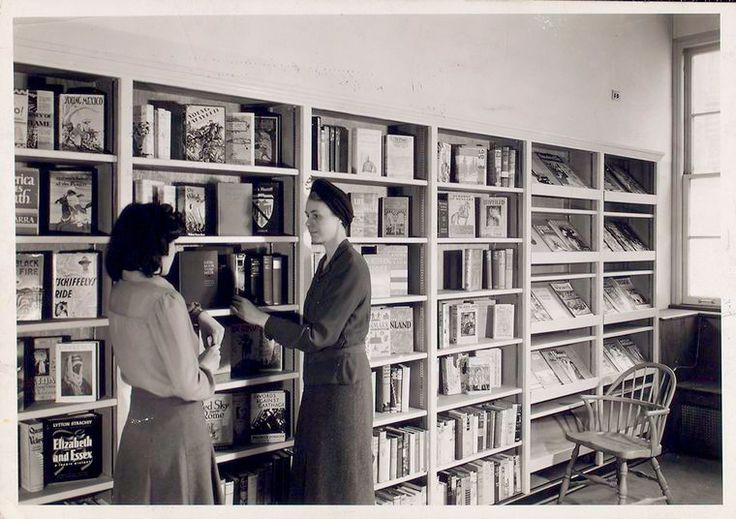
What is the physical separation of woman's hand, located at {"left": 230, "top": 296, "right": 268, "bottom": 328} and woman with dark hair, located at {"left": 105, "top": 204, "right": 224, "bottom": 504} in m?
0.30

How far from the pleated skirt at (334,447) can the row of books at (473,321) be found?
787 millimetres

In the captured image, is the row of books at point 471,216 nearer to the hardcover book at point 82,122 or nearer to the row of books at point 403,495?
the row of books at point 403,495

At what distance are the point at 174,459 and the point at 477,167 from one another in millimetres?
2113

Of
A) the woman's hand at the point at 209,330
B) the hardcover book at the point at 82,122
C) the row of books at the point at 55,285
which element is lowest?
the woman's hand at the point at 209,330

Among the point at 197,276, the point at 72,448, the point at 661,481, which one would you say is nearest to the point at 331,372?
the point at 197,276

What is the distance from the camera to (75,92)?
2186 mm

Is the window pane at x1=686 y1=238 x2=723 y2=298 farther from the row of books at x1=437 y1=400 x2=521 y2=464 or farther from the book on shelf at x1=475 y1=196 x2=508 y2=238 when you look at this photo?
the row of books at x1=437 y1=400 x2=521 y2=464

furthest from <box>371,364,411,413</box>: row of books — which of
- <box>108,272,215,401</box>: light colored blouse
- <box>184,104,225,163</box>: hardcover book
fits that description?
<box>184,104,225,163</box>: hardcover book

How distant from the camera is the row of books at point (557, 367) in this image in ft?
11.6

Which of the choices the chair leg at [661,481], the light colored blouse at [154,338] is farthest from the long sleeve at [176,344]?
the chair leg at [661,481]

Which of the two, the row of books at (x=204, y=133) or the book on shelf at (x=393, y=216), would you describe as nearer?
the row of books at (x=204, y=133)

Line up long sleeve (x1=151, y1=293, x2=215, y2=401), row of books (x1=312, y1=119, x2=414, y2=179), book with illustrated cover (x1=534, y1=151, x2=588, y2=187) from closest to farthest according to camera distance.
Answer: long sleeve (x1=151, y1=293, x2=215, y2=401)
row of books (x1=312, y1=119, x2=414, y2=179)
book with illustrated cover (x1=534, y1=151, x2=588, y2=187)

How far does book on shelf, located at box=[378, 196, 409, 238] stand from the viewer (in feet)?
9.89
